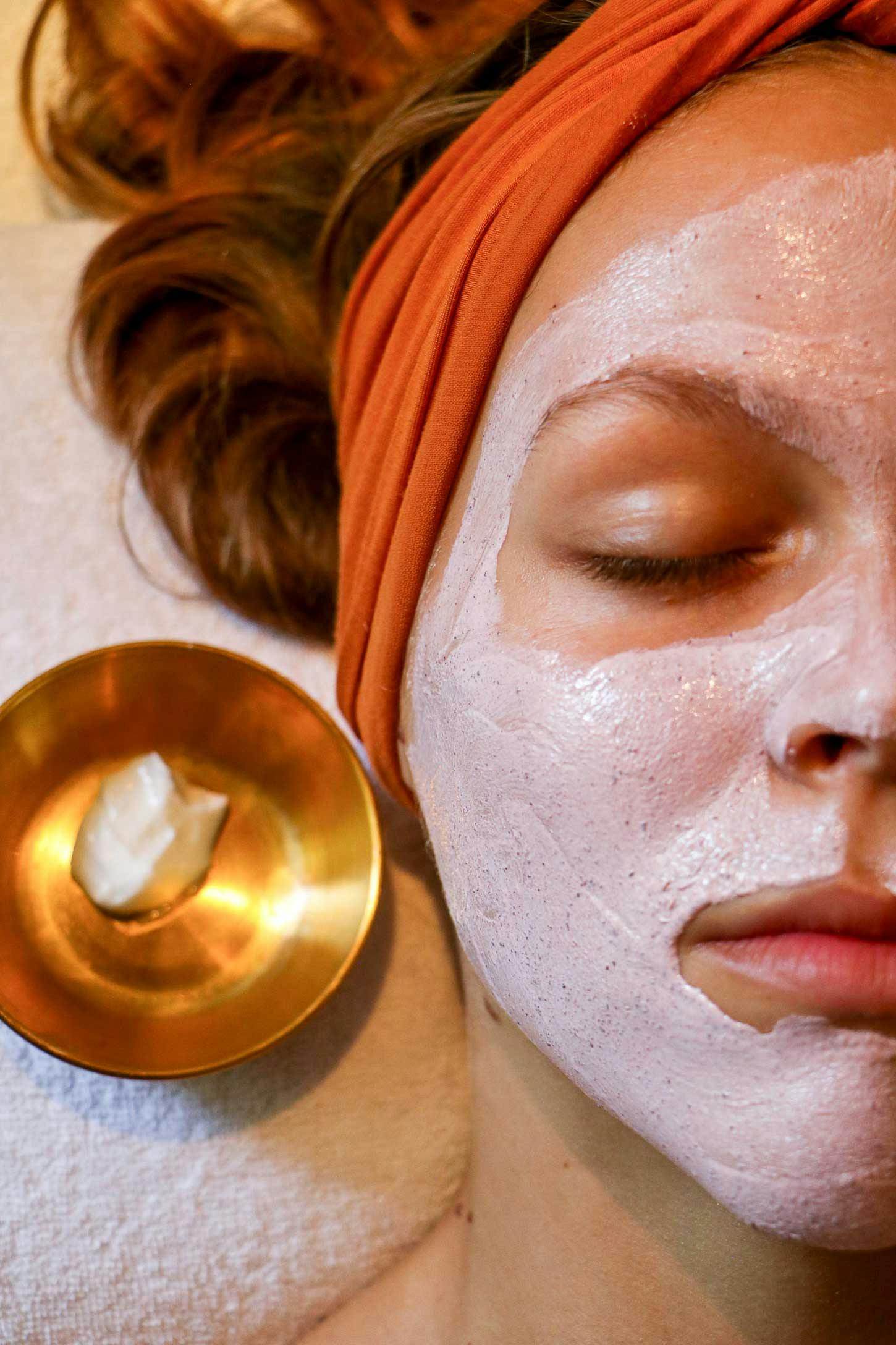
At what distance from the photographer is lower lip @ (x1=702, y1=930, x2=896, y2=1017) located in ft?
2.08

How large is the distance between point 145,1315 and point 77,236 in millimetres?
995

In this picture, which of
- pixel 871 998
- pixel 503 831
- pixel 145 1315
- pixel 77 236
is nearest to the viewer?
pixel 871 998

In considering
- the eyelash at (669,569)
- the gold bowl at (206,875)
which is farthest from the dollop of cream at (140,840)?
the eyelash at (669,569)

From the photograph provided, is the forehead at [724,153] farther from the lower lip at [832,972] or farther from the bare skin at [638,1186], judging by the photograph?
the lower lip at [832,972]

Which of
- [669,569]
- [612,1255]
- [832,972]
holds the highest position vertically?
[669,569]

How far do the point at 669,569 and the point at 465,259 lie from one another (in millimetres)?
274

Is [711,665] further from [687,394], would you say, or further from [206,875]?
[206,875]

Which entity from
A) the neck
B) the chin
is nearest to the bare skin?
the neck

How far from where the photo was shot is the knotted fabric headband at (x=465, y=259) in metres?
0.80

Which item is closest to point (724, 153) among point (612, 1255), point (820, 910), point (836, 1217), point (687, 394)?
point (687, 394)

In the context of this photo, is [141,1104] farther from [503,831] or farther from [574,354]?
[574,354]

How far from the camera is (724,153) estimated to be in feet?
2.52

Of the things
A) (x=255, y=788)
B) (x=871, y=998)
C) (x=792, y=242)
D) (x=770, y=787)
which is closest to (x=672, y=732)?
(x=770, y=787)

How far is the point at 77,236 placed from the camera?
1240 millimetres
